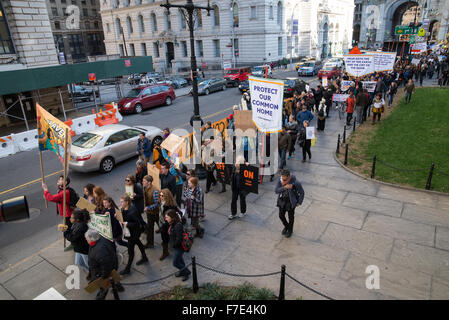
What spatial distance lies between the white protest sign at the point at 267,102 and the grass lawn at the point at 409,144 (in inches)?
160

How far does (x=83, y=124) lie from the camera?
19047 millimetres

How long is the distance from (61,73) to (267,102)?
1833cm

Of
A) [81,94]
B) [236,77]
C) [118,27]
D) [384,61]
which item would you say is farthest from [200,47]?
[384,61]

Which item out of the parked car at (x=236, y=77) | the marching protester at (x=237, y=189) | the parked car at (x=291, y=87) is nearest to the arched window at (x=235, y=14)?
the parked car at (x=236, y=77)

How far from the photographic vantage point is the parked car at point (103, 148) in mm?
10859

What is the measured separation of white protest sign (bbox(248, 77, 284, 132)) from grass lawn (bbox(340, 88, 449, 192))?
13.3 feet

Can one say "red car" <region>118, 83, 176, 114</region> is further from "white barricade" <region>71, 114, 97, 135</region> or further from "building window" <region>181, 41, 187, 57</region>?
"building window" <region>181, 41, 187, 57</region>

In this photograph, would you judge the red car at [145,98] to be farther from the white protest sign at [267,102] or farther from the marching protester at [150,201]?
the marching protester at [150,201]

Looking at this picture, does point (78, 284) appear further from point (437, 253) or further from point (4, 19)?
point (4, 19)

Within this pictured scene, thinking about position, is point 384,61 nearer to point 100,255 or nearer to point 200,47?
point 100,255

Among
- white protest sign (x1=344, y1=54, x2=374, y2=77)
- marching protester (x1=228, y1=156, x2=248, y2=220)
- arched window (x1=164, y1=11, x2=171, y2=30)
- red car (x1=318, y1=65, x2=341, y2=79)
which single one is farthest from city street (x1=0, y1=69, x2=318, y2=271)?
arched window (x1=164, y1=11, x2=171, y2=30)

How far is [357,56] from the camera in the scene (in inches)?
674

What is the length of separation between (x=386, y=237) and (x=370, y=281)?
1661mm
